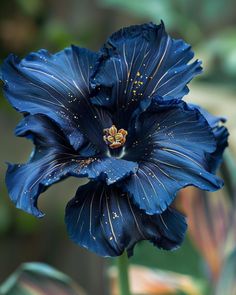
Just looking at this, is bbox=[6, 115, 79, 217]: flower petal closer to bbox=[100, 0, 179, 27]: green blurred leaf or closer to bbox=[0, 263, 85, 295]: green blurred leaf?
bbox=[0, 263, 85, 295]: green blurred leaf

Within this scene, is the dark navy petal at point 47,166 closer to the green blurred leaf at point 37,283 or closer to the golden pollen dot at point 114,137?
the golden pollen dot at point 114,137

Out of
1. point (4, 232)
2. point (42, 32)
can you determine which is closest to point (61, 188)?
point (4, 232)

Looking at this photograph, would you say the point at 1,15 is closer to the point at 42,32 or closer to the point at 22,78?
the point at 42,32

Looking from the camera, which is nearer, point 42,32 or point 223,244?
point 223,244

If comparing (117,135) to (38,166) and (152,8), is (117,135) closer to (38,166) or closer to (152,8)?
(38,166)

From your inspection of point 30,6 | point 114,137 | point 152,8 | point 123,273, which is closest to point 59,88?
point 114,137

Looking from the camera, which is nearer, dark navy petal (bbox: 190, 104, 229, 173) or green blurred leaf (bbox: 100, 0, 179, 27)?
dark navy petal (bbox: 190, 104, 229, 173)

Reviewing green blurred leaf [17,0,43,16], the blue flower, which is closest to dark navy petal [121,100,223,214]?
the blue flower
